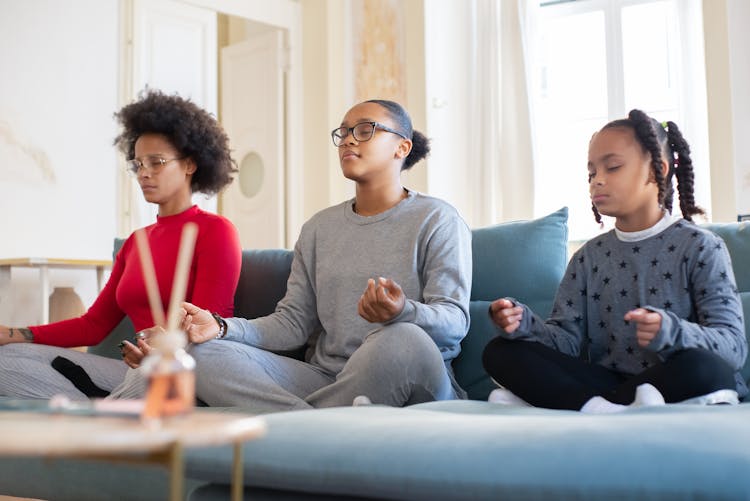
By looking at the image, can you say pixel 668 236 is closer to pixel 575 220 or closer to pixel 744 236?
pixel 744 236

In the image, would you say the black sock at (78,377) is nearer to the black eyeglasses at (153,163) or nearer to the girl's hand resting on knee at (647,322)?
Result: the black eyeglasses at (153,163)

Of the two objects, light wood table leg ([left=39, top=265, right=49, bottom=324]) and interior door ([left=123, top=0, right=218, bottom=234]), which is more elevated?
interior door ([left=123, top=0, right=218, bottom=234])

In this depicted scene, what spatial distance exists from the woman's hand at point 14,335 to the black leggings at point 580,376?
1.20 meters

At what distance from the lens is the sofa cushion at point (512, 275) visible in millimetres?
2076

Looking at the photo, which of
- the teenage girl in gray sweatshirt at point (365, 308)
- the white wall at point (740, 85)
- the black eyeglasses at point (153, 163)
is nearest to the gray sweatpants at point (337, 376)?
the teenage girl in gray sweatshirt at point (365, 308)

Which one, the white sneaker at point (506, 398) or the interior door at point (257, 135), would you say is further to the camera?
the interior door at point (257, 135)

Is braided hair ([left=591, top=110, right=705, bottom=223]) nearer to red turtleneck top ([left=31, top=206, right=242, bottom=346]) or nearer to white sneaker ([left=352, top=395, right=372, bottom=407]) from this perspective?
white sneaker ([left=352, top=395, right=372, bottom=407])

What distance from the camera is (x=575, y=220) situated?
199 inches

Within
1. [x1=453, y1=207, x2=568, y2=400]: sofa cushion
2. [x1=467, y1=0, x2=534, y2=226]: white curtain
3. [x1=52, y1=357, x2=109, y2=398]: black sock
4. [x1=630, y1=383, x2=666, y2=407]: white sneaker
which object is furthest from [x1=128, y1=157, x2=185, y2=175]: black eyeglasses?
[x1=467, y1=0, x2=534, y2=226]: white curtain

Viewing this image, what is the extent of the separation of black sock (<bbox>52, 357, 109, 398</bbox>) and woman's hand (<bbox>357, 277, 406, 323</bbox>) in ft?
2.60

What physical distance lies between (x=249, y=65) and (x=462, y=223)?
4.10 metres

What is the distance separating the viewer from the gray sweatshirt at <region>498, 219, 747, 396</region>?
1668mm

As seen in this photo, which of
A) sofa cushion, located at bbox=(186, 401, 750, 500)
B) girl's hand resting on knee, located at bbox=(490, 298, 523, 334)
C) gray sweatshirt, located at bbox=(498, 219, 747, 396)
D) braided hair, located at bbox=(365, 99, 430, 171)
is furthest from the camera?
braided hair, located at bbox=(365, 99, 430, 171)

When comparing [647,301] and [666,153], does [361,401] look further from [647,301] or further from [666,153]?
[666,153]
